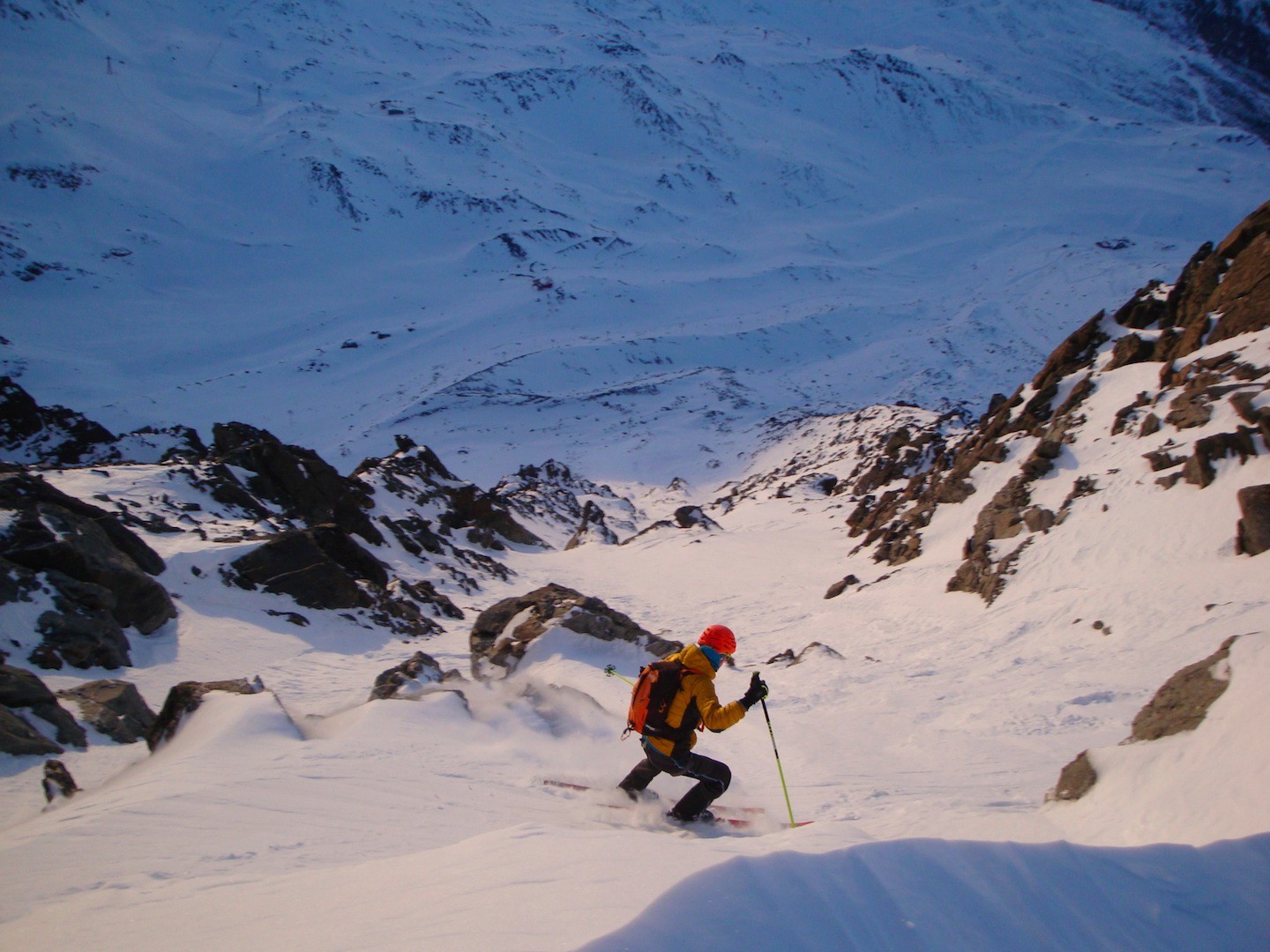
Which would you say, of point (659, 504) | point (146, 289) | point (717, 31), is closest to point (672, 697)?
point (659, 504)

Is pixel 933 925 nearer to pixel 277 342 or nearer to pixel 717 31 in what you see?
pixel 277 342

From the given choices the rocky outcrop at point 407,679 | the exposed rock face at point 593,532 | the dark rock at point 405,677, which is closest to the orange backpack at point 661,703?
the rocky outcrop at point 407,679

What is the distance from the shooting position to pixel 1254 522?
32.5 feet

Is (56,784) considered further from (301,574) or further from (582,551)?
(582,551)

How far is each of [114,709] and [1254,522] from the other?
45.3 feet

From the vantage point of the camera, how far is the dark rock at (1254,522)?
386 inches

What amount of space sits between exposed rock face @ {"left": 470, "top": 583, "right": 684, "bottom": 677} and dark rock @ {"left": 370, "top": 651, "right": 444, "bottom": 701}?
1.07 metres

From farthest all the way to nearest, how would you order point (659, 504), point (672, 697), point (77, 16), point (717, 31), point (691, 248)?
point (717, 31)
point (77, 16)
point (691, 248)
point (659, 504)
point (672, 697)

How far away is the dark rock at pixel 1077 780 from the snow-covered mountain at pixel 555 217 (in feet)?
145

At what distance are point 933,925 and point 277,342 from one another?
6629cm

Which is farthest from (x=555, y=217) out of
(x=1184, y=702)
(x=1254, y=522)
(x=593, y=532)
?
(x=1184, y=702)

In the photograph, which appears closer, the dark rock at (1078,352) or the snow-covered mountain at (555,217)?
the dark rock at (1078,352)

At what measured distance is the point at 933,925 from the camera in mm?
2846

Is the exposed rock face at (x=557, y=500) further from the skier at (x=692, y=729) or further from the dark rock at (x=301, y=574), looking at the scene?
the skier at (x=692, y=729)
